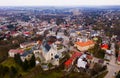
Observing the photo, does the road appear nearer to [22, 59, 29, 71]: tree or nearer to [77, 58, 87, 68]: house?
[77, 58, 87, 68]: house

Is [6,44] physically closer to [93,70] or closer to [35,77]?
[35,77]

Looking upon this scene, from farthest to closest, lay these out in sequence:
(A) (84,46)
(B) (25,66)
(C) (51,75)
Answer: (A) (84,46) → (B) (25,66) → (C) (51,75)

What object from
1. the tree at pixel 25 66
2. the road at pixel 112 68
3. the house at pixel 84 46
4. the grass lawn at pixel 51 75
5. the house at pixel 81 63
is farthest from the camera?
the house at pixel 84 46

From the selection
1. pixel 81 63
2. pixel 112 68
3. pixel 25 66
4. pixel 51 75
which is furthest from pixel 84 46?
pixel 25 66

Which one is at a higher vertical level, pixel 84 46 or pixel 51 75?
pixel 84 46

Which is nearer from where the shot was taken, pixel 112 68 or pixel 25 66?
pixel 112 68

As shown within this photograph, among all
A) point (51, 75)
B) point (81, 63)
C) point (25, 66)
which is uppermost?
point (81, 63)

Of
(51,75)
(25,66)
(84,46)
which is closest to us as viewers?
(51,75)

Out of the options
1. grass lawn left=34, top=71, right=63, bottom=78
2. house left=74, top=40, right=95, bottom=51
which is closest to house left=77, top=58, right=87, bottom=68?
grass lawn left=34, top=71, right=63, bottom=78

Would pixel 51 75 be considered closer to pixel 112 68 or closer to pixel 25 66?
pixel 25 66

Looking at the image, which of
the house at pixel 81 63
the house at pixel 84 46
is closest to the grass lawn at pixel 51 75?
the house at pixel 81 63

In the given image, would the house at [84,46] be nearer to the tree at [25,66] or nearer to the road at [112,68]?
the road at [112,68]
